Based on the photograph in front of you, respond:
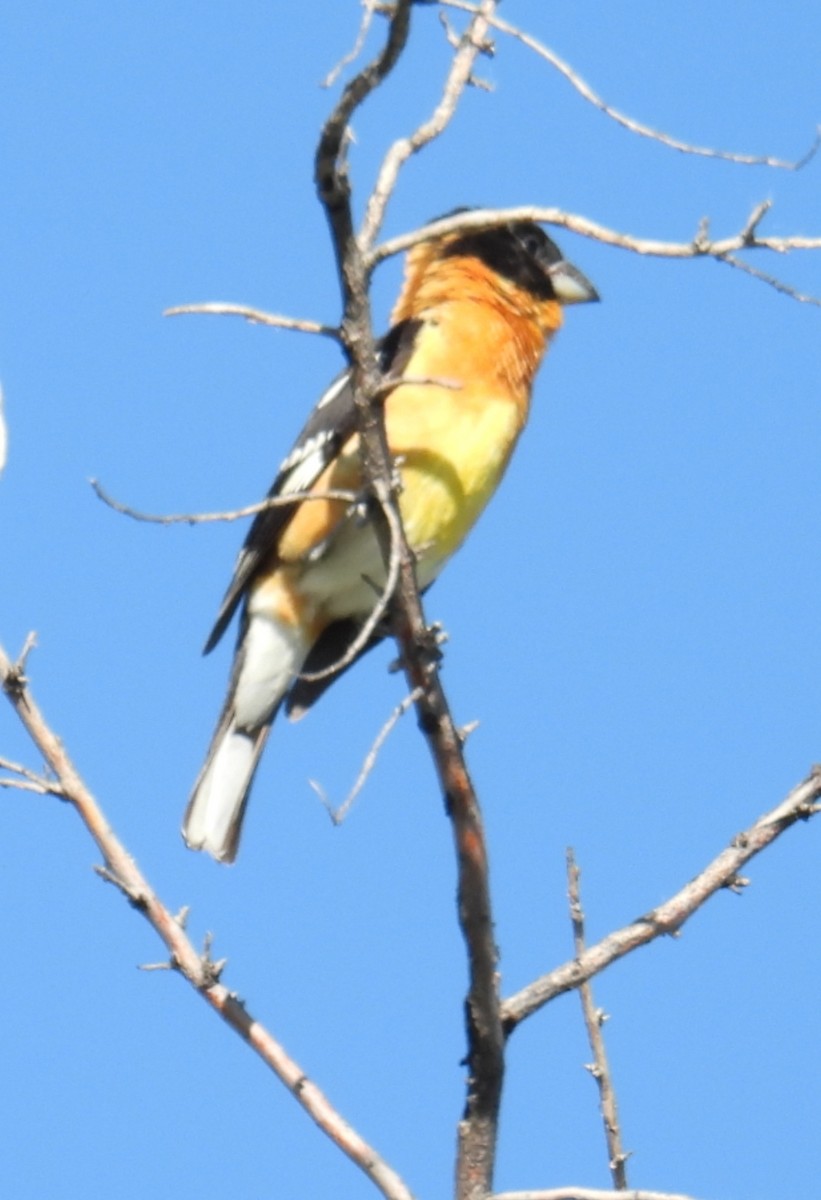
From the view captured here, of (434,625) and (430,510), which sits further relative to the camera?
(430,510)

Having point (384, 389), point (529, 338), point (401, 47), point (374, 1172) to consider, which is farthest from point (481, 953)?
point (529, 338)

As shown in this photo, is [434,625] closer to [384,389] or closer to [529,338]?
[384,389]

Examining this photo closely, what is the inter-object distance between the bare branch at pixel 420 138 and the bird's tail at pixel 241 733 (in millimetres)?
2739

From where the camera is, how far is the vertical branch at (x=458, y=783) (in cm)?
364

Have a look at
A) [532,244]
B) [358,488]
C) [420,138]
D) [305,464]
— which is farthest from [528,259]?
[420,138]

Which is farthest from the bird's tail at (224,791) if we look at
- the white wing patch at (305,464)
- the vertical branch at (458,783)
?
the vertical branch at (458,783)

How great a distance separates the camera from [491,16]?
Answer: 349 cm

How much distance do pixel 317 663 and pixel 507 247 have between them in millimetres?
1740

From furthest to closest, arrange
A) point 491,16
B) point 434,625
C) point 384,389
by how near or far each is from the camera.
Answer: point 434,625
point 384,389
point 491,16

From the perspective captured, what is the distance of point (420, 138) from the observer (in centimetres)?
Result: 375

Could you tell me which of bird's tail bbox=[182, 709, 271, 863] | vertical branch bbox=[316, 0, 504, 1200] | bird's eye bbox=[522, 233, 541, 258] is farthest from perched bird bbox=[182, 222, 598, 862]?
vertical branch bbox=[316, 0, 504, 1200]

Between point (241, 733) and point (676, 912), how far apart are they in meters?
2.80

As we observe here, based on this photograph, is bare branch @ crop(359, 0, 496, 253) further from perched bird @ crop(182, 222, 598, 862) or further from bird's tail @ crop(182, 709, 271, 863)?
bird's tail @ crop(182, 709, 271, 863)

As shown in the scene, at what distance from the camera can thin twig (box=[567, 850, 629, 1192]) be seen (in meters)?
3.61
